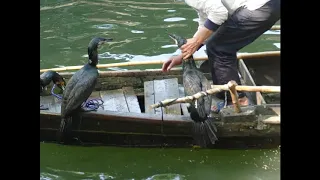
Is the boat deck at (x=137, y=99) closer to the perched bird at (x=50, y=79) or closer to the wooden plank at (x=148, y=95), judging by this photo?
the wooden plank at (x=148, y=95)

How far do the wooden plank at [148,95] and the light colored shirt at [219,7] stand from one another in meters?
0.95

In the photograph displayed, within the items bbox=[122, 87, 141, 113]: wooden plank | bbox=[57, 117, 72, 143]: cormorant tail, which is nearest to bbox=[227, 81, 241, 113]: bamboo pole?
bbox=[122, 87, 141, 113]: wooden plank

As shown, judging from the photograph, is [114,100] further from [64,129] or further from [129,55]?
[129,55]

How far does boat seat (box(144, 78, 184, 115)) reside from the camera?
484 cm

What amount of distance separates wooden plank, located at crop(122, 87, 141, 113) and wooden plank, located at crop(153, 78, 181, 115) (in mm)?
208

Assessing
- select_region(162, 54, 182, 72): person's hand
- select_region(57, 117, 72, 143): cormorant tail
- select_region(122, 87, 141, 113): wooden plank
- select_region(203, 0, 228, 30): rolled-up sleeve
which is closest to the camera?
select_region(57, 117, 72, 143): cormorant tail

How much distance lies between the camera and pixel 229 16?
4777 mm

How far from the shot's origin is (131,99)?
5086 mm

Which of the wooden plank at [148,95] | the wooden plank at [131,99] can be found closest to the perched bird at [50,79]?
the wooden plank at [131,99]

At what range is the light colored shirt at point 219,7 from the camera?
4.56 metres

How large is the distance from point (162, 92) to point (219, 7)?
1117 millimetres

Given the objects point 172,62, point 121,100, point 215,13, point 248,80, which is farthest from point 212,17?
point 121,100

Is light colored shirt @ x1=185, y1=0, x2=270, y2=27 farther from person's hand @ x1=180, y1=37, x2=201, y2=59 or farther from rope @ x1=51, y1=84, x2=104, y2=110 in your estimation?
rope @ x1=51, y1=84, x2=104, y2=110
